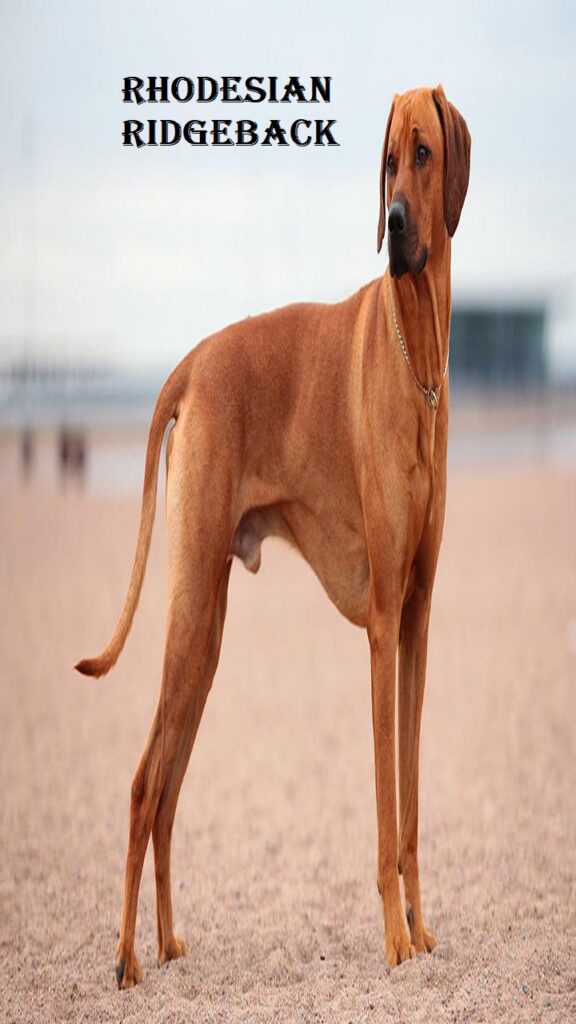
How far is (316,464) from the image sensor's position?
4.31 meters

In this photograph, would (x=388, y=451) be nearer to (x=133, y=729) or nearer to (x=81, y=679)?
(x=133, y=729)

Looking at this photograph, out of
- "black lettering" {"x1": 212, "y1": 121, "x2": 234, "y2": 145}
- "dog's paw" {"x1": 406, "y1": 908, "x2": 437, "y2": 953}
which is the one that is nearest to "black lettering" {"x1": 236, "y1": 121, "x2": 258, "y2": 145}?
"black lettering" {"x1": 212, "y1": 121, "x2": 234, "y2": 145}

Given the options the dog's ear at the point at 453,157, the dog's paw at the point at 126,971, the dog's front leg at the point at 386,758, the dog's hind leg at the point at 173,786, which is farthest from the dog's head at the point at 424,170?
the dog's paw at the point at 126,971

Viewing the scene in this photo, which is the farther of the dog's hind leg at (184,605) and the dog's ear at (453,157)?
→ the dog's hind leg at (184,605)

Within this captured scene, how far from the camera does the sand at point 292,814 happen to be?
441 centimetres

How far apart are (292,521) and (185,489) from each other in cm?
37

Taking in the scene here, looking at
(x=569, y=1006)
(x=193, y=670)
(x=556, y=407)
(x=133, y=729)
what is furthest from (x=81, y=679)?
(x=556, y=407)

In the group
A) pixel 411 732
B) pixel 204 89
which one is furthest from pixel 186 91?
pixel 411 732

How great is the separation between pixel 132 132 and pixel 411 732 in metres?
2.44

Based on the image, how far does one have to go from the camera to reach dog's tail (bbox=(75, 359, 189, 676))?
4.37 m

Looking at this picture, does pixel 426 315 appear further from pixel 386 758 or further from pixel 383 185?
pixel 386 758

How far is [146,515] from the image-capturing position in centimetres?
440

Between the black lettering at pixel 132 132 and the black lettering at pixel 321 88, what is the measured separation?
0.66 m

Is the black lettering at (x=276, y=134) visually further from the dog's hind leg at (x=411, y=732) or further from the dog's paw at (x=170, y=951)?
the dog's paw at (x=170, y=951)
